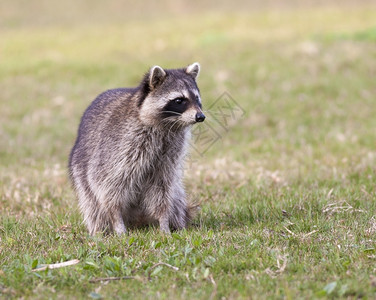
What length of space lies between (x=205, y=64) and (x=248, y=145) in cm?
605

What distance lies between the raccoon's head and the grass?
65 centimetres

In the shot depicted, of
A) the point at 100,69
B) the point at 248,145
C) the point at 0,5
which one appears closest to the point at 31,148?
the point at 248,145

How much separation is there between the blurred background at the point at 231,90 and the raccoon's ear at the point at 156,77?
2115 mm

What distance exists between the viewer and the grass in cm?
429

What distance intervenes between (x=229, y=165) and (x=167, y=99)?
3584 mm

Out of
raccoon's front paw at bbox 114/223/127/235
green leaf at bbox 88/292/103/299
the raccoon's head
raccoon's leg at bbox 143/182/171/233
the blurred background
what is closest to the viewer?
green leaf at bbox 88/292/103/299

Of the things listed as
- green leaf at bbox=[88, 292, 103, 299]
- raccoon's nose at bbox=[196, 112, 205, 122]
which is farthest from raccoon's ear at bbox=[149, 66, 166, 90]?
green leaf at bbox=[88, 292, 103, 299]

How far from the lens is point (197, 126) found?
655 cm

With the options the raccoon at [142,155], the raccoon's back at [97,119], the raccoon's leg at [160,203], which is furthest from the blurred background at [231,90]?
the raccoon's leg at [160,203]

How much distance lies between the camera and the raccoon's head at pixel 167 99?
229 inches

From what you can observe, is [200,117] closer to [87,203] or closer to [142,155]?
[142,155]

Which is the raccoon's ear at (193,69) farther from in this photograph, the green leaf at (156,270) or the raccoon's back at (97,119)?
the green leaf at (156,270)

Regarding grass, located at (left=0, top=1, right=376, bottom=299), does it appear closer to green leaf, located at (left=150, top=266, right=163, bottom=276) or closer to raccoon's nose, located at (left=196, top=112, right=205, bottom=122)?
green leaf, located at (left=150, top=266, right=163, bottom=276)

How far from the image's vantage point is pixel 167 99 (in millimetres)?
5895
